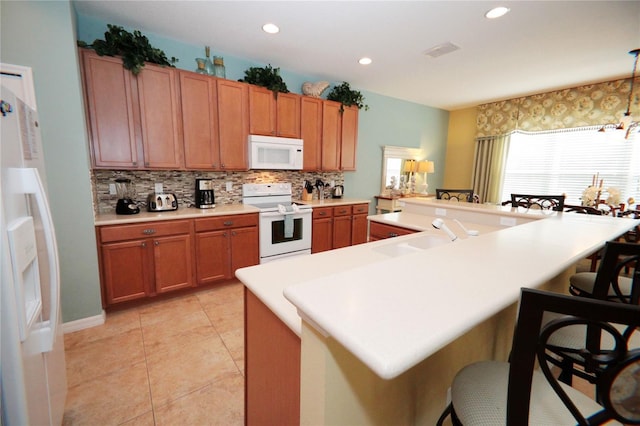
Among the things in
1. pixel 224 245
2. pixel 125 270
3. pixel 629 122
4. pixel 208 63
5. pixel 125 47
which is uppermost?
pixel 208 63

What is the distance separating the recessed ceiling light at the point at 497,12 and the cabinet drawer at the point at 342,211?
2.52 meters

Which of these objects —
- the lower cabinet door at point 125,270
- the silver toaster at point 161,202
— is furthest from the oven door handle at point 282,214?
the lower cabinet door at point 125,270

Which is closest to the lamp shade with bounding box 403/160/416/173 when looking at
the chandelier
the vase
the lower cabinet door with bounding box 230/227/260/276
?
the chandelier

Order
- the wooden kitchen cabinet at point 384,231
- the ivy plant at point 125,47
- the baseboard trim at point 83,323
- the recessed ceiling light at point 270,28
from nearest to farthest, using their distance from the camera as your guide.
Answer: the baseboard trim at point 83,323
the ivy plant at point 125,47
the wooden kitchen cabinet at point 384,231
the recessed ceiling light at point 270,28

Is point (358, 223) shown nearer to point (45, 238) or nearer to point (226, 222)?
point (226, 222)

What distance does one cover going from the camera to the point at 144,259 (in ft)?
8.29

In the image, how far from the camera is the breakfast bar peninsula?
1.77 ft

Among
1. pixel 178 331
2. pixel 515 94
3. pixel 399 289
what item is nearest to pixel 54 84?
pixel 178 331

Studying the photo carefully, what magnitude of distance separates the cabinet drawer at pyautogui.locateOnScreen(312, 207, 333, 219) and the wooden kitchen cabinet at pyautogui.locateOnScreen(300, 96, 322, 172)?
605 mm

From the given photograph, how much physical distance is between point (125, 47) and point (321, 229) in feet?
9.00

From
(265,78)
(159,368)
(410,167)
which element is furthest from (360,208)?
(159,368)

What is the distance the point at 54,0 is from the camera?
1.94 m

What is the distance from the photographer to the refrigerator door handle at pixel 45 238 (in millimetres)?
967

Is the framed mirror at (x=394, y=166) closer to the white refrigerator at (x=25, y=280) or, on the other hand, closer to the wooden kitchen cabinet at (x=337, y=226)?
the wooden kitchen cabinet at (x=337, y=226)
